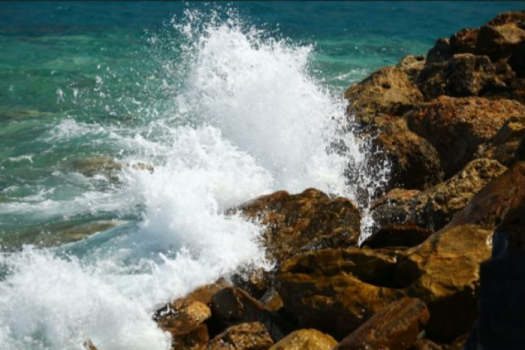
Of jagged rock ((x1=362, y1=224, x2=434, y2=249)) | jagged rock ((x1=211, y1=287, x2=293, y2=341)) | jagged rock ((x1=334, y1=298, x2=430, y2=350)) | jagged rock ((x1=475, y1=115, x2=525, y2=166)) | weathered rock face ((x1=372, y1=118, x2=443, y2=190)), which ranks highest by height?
jagged rock ((x1=475, y1=115, x2=525, y2=166))

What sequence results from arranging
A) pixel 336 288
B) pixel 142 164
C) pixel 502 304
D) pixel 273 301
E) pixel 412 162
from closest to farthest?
pixel 502 304 < pixel 336 288 < pixel 273 301 < pixel 412 162 < pixel 142 164

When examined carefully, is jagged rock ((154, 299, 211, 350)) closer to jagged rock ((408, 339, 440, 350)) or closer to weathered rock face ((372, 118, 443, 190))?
jagged rock ((408, 339, 440, 350))

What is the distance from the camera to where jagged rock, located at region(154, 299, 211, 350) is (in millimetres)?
6516

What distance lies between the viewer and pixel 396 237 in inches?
267

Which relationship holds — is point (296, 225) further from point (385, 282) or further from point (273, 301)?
point (385, 282)

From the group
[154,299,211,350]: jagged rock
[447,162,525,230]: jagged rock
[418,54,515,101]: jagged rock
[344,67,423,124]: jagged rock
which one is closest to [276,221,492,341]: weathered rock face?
[447,162,525,230]: jagged rock

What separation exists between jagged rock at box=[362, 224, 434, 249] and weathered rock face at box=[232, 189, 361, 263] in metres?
0.43

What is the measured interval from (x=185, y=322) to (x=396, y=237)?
1.81 meters

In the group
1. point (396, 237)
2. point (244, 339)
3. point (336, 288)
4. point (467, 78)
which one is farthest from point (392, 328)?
point (467, 78)

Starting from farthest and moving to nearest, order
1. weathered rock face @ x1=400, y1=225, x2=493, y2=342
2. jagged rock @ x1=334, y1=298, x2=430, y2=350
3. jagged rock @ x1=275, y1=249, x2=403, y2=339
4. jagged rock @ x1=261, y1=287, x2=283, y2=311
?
1. jagged rock @ x1=261, y1=287, x2=283, y2=311
2. jagged rock @ x1=275, y1=249, x2=403, y2=339
3. weathered rock face @ x1=400, y1=225, x2=493, y2=342
4. jagged rock @ x1=334, y1=298, x2=430, y2=350

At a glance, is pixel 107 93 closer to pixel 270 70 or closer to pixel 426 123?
pixel 270 70

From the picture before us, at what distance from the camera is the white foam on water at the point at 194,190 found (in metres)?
7.07

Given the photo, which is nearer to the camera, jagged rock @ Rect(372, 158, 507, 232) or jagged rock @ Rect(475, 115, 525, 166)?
jagged rock @ Rect(372, 158, 507, 232)

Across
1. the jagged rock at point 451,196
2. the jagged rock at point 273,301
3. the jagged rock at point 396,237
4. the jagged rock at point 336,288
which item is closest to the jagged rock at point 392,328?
the jagged rock at point 336,288
